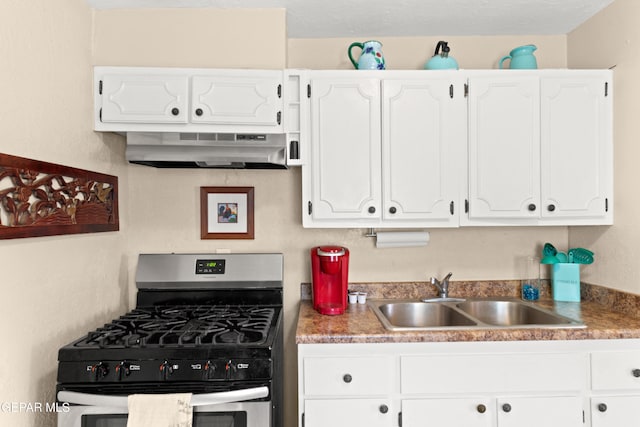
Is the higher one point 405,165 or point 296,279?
point 405,165

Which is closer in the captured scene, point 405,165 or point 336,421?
point 336,421

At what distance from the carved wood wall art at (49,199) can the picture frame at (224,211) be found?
1.64 feet

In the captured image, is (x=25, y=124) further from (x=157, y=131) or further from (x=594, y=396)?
(x=594, y=396)

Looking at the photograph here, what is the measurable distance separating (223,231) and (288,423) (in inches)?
47.4

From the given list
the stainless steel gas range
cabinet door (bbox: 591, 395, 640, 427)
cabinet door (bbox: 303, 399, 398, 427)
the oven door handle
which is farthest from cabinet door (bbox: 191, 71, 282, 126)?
cabinet door (bbox: 591, 395, 640, 427)

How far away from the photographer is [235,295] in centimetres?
229

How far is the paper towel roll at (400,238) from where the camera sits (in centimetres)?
234

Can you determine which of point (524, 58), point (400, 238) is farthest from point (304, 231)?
point (524, 58)

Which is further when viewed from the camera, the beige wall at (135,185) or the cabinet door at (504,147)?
the cabinet door at (504,147)


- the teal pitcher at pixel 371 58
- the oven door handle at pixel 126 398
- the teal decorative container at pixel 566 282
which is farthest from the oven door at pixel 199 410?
the teal decorative container at pixel 566 282

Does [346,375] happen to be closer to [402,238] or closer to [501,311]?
[402,238]

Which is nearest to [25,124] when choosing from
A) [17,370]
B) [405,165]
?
[17,370]

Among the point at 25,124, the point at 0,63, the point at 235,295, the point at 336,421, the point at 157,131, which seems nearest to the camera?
the point at 0,63

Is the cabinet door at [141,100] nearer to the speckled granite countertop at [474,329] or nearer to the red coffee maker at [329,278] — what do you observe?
the red coffee maker at [329,278]
